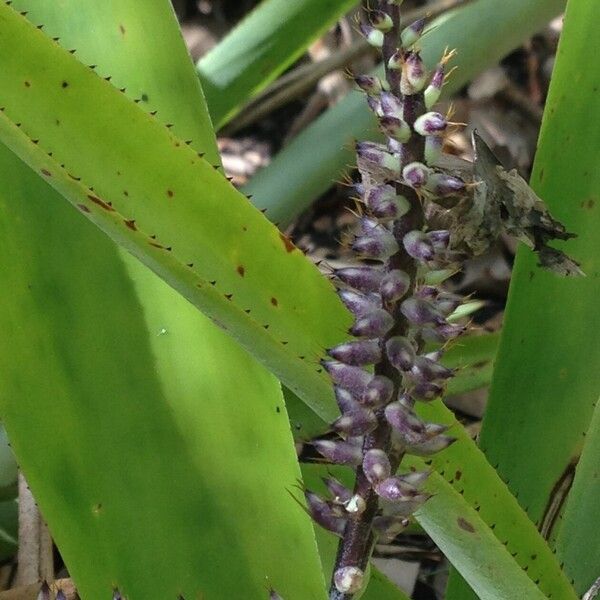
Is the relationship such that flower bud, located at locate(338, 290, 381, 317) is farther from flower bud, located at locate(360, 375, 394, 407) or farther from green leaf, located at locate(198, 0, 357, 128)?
green leaf, located at locate(198, 0, 357, 128)

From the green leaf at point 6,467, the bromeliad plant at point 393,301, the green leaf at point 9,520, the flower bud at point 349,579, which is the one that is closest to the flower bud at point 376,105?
the bromeliad plant at point 393,301

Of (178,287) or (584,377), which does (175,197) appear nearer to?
(178,287)

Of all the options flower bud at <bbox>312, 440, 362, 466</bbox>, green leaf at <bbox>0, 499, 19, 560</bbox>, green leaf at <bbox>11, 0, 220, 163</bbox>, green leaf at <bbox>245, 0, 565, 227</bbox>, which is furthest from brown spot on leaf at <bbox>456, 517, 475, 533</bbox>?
green leaf at <bbox>245, 0, 565, 227</bbox>

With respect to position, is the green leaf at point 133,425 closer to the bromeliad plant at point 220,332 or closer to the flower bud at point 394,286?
the bromeliad plant at point 220,332

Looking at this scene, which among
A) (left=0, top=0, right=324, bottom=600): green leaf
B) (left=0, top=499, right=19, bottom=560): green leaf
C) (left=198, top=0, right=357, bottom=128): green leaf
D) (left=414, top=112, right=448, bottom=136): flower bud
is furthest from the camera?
(left=198, top=0, right=357, bottom=128): green leaf

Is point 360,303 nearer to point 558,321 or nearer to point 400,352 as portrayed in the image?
point 400,352

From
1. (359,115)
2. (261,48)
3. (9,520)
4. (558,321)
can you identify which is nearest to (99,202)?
(558,321)

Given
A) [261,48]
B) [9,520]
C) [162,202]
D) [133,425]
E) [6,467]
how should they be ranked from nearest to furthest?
[162,202]
[133,425]
[6,467]
[9,520]
[261,48]
